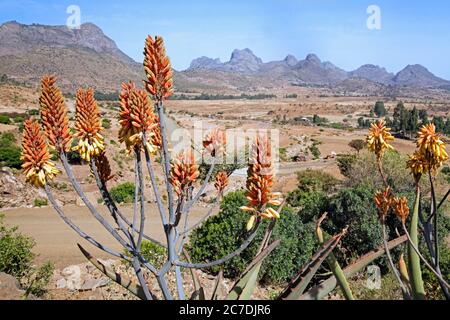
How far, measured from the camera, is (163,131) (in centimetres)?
230

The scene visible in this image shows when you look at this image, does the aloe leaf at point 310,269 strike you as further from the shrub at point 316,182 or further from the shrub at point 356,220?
the shrub at point 316,182

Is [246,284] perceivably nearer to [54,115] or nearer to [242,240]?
[54,115]

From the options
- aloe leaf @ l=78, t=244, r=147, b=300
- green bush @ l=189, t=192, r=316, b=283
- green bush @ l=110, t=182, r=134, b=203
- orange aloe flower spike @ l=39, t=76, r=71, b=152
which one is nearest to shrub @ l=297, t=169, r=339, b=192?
green bush @ l=110, t=182, r=134, b=203

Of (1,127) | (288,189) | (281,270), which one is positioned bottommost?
(288,189)

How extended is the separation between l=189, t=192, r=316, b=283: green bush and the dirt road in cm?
305

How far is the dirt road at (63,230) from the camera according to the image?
11.0m

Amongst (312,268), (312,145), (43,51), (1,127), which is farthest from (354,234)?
(43,51)

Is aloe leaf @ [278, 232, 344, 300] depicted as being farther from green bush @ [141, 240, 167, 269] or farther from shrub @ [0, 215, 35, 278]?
shrub @ [0, 215, 35, 278]

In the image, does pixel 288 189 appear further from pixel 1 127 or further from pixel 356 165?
→ pixel 1 127

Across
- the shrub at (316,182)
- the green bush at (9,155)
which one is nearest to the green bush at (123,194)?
the green bush at (9,155)

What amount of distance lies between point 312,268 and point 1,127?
3773cm

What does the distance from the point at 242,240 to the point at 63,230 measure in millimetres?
7986

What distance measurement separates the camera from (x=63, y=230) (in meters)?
14.2
